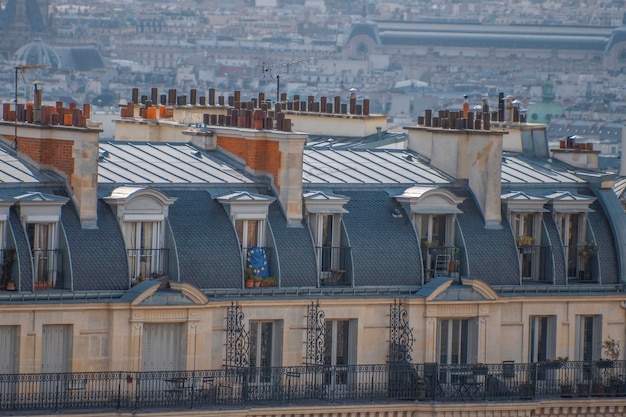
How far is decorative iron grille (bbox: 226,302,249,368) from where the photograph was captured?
4153cm

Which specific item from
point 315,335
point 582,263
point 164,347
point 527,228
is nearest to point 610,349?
point 582,263

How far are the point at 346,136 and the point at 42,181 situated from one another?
18.3 meters

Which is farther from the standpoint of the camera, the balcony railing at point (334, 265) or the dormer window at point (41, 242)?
the balcony railing at point (334, 265)

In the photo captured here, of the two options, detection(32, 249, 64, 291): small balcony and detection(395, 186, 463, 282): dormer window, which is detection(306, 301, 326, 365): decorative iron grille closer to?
detection(395, 186, 463, 282): dormer window

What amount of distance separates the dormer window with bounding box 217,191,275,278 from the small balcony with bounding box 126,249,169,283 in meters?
1.26

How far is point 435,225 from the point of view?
44.7 m

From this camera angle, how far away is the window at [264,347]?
4194 centimetres

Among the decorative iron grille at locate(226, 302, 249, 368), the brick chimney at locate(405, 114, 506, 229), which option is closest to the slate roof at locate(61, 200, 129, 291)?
the decorative iron grille at locate(226, 302, 249, 368)

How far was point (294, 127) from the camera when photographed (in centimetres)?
5853

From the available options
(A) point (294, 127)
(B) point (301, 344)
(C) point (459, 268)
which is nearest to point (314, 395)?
(B) point (301, 344)

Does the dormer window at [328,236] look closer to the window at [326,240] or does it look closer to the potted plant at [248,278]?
the window at [326,240]

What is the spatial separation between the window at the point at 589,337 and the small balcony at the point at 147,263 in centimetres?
742

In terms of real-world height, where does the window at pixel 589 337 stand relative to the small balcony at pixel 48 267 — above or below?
below

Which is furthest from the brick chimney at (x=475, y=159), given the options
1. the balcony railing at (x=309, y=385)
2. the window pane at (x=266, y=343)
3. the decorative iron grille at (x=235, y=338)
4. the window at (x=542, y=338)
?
the decorative iron grille at (x=235, y=338)
